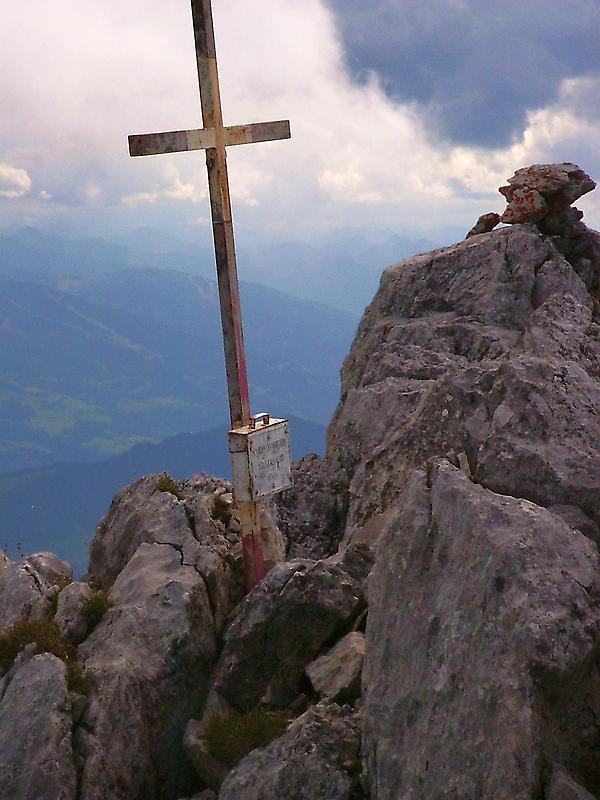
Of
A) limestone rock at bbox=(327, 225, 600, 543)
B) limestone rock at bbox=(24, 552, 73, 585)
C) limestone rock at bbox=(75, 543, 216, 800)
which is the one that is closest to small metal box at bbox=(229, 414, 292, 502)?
limestone rock at bbox=(75, 543, 216, 800)

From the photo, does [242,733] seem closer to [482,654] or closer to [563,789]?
[482,654]


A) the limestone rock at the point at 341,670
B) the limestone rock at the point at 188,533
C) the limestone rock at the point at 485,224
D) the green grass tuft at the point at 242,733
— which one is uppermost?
the limestone rock at the point at 485,224

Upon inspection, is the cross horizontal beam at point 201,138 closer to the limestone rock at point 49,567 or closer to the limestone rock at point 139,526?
the limestone rock at point 139,526

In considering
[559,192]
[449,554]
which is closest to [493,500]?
[449,554]

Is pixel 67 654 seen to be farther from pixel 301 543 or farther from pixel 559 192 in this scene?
pixel 559 192

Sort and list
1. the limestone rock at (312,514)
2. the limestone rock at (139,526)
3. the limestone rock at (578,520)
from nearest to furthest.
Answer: the limestone rock at (578,520)
the limestone rock at (139,526)
the limestone rock at (312,514)

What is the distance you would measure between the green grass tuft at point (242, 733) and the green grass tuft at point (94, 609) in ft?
9.39

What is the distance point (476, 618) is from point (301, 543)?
Answer: 23.9 feet

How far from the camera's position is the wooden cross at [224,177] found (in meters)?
13.2

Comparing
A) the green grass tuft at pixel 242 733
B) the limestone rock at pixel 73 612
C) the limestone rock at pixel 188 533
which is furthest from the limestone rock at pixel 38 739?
the limestone rock at pixel 188 533

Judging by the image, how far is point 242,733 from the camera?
1079cm

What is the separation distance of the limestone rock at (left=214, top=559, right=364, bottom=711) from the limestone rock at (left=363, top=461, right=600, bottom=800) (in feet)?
5.63

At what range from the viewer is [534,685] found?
335 inches

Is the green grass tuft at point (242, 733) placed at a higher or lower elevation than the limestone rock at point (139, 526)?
lower
